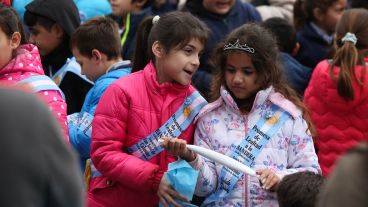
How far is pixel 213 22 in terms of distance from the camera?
23.9 ft

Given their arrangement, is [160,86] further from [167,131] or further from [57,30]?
[57,30]

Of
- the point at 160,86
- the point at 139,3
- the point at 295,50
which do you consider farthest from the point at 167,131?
the point at 295,50

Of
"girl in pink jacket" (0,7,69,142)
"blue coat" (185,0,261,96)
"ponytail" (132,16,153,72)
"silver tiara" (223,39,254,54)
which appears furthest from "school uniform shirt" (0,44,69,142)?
"blue coat" (185,0,261,96)

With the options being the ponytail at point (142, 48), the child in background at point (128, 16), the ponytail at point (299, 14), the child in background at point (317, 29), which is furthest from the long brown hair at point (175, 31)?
the ponytail at point (299, 14)

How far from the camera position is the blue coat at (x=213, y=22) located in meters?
6.83

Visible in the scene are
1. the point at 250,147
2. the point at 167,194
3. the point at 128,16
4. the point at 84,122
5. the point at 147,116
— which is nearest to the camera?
the point at 167,194

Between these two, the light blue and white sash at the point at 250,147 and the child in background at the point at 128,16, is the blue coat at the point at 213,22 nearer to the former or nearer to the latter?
the child in background at the point at 128,16

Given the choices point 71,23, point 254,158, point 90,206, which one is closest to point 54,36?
point 71,23

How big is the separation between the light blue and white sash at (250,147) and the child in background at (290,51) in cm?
228

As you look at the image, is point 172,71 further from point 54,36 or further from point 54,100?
point 54,36

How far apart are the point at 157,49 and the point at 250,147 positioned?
2.56 ft

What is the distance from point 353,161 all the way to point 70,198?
89cm

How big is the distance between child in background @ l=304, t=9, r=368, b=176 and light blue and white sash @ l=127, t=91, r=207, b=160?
1.57 metres

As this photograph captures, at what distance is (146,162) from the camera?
5039mm
